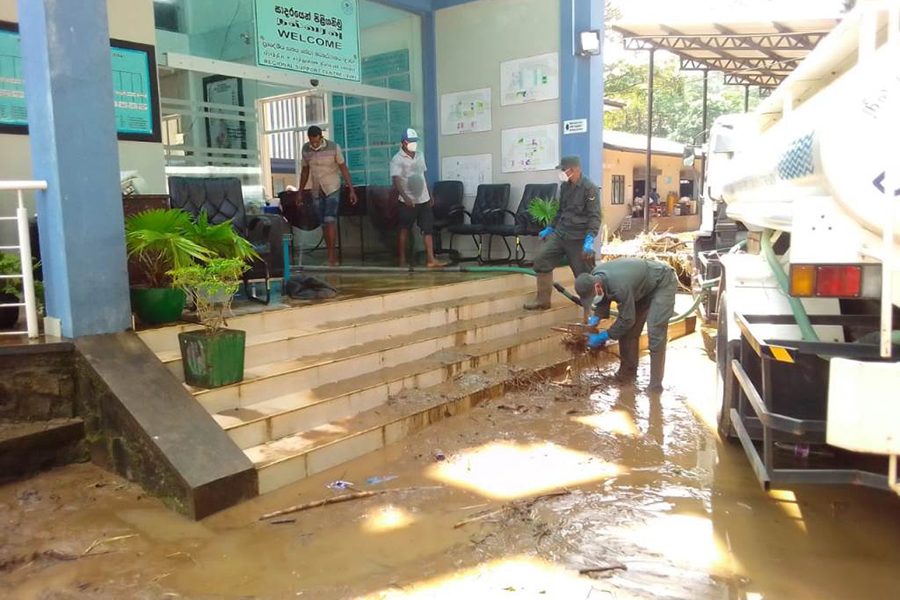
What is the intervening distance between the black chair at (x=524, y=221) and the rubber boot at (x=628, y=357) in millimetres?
2745

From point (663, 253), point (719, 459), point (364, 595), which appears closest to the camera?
point (364, 595)

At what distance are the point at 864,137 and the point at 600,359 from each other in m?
4.50

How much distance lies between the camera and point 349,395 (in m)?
4.48

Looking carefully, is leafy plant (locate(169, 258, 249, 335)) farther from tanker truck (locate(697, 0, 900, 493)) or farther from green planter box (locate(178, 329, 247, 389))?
tanker truck (locate(697, 0, 900, 493))

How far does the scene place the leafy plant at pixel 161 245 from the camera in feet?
13.7

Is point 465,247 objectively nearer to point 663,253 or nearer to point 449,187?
point 449,187

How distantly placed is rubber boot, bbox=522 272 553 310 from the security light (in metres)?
2.93

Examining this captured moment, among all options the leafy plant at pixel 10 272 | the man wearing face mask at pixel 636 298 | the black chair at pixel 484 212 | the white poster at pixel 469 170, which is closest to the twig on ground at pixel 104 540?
the leafy plant at pixel 10 272

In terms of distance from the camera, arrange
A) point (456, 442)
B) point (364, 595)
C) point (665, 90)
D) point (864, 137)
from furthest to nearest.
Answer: point (665, 90) → point (456, 442) → point (364, 595) → point (864, 137)


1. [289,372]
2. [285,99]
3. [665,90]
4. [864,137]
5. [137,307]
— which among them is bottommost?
[289,372]

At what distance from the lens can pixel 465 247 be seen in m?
9.50

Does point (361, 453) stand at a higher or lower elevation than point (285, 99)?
lower

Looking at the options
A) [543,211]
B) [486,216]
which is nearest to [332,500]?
[543,211]

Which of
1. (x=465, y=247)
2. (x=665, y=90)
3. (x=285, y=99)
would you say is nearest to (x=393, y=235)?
(x=465, y=247)
